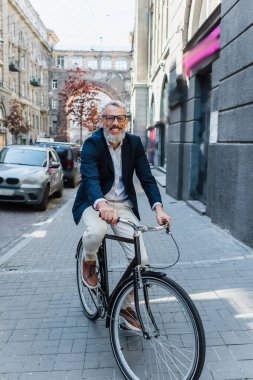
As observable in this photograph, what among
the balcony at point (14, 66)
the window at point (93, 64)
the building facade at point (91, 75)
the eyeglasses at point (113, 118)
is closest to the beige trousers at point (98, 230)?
the eyeglasses at point (113, 118)

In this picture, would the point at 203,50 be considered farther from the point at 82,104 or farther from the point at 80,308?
the point at 82,104

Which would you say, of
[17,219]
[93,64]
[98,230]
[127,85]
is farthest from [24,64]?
[98,230]

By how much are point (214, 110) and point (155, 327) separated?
18.7 feet

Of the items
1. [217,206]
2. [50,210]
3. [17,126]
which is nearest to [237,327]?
[217,206]

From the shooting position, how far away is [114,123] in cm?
296

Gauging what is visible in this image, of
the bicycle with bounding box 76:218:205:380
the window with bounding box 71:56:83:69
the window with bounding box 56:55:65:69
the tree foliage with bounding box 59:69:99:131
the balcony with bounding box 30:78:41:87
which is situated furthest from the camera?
the window with bounding box 71:56:83:69

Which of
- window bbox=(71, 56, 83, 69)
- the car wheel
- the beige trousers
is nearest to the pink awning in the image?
the car wheel

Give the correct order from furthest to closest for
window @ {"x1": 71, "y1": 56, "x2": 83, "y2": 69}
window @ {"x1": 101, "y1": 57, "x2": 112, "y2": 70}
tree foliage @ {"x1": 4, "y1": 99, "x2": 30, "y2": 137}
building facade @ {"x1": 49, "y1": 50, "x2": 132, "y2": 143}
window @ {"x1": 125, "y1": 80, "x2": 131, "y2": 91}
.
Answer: window @ {"x1": 101, "y1": 57, "x2": 112, "y2": 70}, window @ {"x1": 71, "y1": 56, "x2": 83, "y2": 69}, window @ {"x1": 125, "y1": 80, "x2": 131, "y2": 91}, building facade @ {"x1": 49, "y1": 50, "x2": 132, "y2": 143}, tree foliage @ {"x1": 4, "y1": 99, "x2": 30, "y2": 137}

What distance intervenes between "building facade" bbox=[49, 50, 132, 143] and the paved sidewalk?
5587 cm

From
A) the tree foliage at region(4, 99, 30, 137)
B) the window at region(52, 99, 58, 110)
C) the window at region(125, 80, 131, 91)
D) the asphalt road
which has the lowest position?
the asphalt road

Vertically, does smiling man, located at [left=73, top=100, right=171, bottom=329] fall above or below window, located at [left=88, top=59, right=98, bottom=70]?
below

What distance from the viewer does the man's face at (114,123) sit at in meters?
2.97

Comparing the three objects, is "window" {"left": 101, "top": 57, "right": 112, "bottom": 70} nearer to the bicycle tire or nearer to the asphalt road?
the asphalt road

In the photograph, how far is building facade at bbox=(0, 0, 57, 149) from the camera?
38594 millimetres
